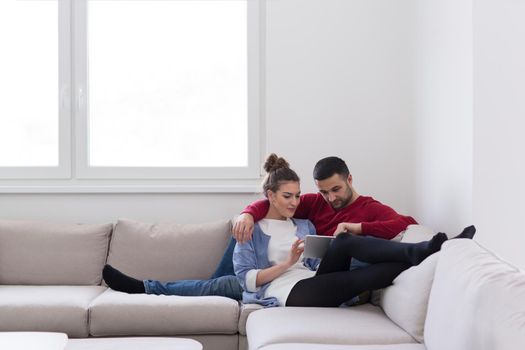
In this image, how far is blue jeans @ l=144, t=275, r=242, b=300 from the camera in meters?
3.66

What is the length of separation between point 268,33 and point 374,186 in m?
1.19

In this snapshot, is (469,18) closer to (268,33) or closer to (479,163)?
(479,163)

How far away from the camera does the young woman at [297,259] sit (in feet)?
10.2

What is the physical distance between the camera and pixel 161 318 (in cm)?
335

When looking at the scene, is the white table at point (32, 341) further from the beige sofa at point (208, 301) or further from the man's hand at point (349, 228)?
the man's hand at point (349, 228)

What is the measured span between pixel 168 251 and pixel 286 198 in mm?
808

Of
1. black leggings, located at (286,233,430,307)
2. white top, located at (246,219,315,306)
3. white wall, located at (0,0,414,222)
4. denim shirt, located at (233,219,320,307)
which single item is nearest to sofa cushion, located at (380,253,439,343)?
black leggings, located at (286,233,430,307)

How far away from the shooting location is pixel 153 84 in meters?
4.61

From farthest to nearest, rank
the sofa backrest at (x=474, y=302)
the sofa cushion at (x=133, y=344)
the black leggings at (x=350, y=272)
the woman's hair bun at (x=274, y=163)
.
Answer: the woman's hair bun at (x=274, y=163)
the black leggings at (x=350, y=272)
the sofa cushion at (x=133, y=344)
the sofa backrest at (x=474, y=302)

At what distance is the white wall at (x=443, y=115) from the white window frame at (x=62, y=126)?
217cm

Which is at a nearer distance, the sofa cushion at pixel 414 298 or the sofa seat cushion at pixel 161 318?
the sofa cushion at pixel 414 298

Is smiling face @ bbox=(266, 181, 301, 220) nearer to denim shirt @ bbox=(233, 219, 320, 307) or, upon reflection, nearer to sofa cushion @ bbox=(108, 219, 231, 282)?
denim shirt @ bbox=(233, 219, 320, 307)

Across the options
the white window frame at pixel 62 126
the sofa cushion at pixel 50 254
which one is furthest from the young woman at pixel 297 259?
the white window frame at pixel 62 126

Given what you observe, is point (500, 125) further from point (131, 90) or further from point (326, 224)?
point (131, 90)
